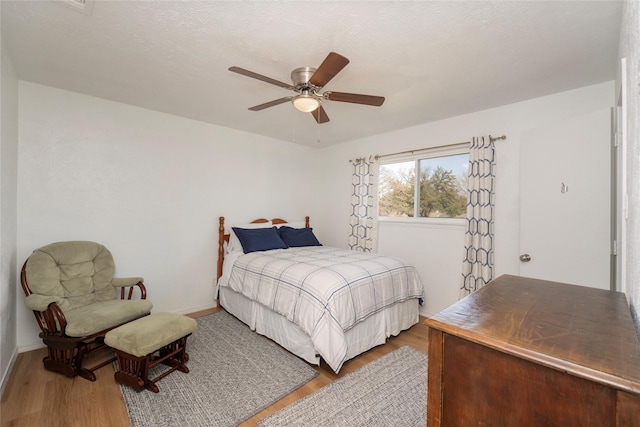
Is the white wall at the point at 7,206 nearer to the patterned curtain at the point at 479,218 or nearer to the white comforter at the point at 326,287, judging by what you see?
the white comforter at the point at 326,287

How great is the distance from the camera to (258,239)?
142 inches

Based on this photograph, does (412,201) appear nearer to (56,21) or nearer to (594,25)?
(594,25)

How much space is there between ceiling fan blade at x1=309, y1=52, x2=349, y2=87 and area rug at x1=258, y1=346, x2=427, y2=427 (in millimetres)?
2219

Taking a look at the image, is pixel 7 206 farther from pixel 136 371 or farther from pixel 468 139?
pixel 468 139

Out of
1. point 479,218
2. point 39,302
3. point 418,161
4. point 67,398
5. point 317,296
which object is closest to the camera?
point 67,398

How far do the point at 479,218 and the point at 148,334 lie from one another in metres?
3.28

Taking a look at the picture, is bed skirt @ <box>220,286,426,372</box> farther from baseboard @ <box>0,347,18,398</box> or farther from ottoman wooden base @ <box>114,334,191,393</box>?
baseboard @ <box>0,347,18,398</box>

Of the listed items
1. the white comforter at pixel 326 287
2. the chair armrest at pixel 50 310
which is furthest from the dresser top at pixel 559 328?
the chair armrest at pixel 50 310

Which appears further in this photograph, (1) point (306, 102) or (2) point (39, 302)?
(1) point (306, 102)

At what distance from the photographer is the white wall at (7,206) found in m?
1.91

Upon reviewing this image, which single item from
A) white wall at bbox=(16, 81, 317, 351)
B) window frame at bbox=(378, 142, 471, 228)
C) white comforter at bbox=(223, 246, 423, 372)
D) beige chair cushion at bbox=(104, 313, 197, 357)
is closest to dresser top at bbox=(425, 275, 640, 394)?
white comforter at bbox=(223, 246, 423, 372)

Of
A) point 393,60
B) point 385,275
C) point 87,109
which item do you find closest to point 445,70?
point 393,60

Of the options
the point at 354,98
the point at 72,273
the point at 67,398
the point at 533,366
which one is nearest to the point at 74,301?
the point at 72,273

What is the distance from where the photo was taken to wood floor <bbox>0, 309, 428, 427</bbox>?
5.53 ft
